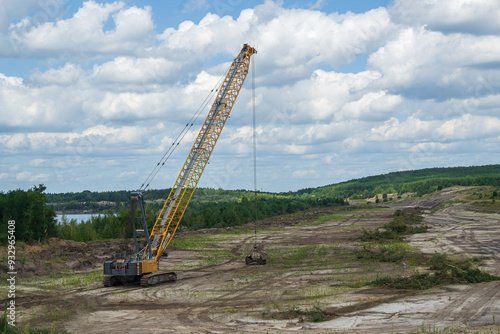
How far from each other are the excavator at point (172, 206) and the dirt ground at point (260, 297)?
1050mm

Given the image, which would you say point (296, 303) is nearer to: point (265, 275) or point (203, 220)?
point (265, 275)

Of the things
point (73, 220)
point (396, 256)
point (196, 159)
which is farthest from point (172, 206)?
point (73, 220)

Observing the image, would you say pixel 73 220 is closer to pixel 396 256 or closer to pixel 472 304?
pixel 396 256

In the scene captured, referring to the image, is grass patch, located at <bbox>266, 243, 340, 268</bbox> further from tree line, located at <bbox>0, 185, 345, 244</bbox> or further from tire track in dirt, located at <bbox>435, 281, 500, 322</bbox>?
tire track in dirt, located at <bbox>435, 281, 500, 322</bbox>

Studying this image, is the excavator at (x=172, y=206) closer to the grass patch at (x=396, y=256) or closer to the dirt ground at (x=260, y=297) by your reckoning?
the dirt ground at (x=260, y=297)

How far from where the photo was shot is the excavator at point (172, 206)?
3203 centimetres

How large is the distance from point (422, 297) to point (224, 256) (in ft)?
88.4

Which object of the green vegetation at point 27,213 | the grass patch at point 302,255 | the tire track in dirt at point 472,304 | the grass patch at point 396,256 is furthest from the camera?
the green vegetation at point 27,213

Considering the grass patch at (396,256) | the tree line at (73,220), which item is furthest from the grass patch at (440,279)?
the tree line at (73,220)

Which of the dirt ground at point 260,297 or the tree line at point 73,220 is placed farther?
the tree line at point 73,220

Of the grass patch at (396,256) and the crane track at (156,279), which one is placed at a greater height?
the crane track at (156,279)

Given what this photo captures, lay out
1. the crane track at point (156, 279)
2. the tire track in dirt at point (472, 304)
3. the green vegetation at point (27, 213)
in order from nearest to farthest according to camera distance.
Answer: the tire track in dirt at point (472, 304) → the crane track at point (156, 279) → the green vegetation at point (27, 213)

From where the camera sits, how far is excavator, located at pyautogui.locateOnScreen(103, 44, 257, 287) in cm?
3203

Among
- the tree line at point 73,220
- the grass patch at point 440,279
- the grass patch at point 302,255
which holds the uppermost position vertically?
the tree line at point 73,220
